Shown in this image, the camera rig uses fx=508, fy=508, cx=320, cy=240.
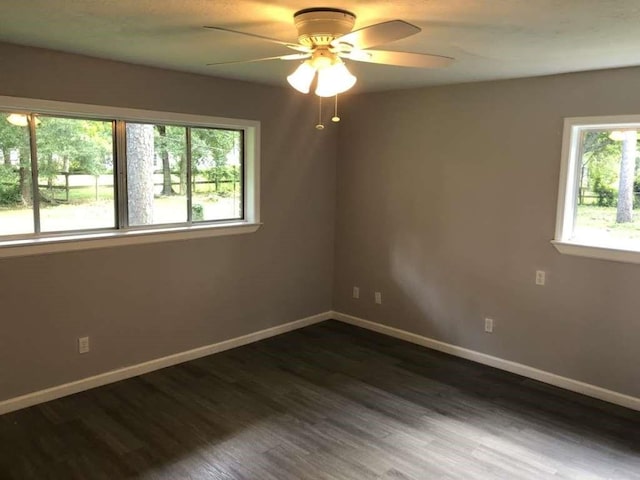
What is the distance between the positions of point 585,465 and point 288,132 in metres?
3.42

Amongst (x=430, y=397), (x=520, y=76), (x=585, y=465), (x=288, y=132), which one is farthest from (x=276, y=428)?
(x=520, y=76)

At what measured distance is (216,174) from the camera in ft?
14.3

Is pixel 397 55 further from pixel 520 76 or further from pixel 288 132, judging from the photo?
pixel 288 132

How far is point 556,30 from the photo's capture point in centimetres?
247

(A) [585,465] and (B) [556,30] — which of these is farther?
(A) [585,465]

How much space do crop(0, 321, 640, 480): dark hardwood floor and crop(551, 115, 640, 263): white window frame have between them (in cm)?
106

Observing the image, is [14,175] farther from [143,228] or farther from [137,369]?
[137,369]

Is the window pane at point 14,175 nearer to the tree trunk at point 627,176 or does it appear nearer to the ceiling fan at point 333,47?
the ceiling fan at point 333,47

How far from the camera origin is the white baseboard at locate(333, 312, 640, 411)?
3598mm

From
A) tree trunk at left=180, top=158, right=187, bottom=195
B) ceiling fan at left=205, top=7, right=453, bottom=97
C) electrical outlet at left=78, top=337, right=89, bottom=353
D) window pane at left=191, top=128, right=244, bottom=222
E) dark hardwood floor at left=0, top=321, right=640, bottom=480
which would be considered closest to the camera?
ceiling fan at left=205, top=7, right=453, bottom=97

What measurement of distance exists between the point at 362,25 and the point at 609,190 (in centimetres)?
230

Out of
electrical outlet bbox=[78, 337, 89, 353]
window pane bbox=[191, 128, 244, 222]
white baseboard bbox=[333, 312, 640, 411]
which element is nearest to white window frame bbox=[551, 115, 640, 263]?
white baseboard bbox=[333, 312, 640, 411]

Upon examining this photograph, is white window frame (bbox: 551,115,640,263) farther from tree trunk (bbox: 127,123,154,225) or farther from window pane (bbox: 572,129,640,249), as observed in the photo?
tree trunk (bbox: 127,123,154,225)

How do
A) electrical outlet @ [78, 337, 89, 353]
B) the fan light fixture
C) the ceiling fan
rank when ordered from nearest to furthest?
the ceiling fan
the fan light fixture
electrical outlet @ [78, 337, 89, 353]
